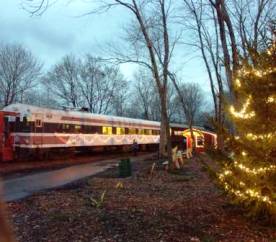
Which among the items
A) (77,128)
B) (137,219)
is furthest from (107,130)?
(137,219)

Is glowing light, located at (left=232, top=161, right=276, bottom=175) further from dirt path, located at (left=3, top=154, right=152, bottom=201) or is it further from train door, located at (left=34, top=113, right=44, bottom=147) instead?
train door, located at (left=34, top=113, right=44, bottom=147)

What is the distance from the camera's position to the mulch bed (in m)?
7.55

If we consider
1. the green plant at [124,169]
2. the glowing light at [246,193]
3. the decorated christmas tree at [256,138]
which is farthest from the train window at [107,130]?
the decorated christmas tree at [256,138]

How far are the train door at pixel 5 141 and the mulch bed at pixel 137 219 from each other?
1718 centimetres

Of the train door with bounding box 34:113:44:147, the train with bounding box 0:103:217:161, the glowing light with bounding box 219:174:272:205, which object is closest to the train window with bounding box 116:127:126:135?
the train with bounding box 0:103:217:161

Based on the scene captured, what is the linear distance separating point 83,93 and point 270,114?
79.4 m

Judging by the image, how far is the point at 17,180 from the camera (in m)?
19.0

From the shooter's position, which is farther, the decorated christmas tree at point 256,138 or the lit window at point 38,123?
the lit window at point 38,123

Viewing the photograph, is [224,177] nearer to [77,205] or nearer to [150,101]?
[77,205]

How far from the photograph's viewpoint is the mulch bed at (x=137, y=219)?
7.55 m

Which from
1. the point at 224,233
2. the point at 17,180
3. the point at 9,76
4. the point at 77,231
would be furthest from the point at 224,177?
the point at 9,76

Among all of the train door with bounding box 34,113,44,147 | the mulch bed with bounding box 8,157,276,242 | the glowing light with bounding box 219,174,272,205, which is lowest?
the mulch bed with bounding box 8,157,276,242

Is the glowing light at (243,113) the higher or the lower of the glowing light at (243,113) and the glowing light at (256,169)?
the higher

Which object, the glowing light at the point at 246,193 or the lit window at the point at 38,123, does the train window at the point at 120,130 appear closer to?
the lit window at the point at 38,123
